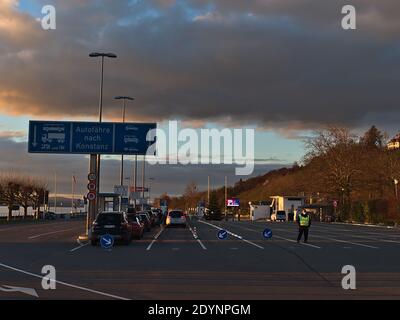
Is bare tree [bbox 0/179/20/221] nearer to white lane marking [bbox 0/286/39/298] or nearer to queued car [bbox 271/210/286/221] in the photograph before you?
queued car [bbox 271/210/286/221]

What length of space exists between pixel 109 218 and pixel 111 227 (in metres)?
0.51

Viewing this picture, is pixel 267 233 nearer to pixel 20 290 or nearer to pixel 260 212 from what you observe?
pixel 20 290

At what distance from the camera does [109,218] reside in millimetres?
29672

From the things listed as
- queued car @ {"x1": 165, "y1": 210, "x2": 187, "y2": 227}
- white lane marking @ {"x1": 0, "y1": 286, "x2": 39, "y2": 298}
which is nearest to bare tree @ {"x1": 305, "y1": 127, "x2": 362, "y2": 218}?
queued car @ {"x1": 165, "y1": 210, "x2": 187, "y2": 227}

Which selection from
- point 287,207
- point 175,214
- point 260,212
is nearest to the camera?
point 175,214

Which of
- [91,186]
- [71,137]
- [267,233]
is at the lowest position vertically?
[267,233]

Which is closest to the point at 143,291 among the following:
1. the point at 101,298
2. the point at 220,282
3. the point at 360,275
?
the point at 101,298

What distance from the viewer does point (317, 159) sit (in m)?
86.2

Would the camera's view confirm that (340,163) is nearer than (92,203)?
No

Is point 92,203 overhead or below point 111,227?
overhead

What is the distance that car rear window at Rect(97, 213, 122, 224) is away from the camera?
29562 millimetres

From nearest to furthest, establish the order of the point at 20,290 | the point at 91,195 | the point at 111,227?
the point at 20,290 < the point at 111,227 < the point at 91,195

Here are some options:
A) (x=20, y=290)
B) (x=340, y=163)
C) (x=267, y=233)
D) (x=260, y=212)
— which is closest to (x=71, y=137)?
(x=267, y=233)

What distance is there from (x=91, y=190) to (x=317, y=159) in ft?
186
